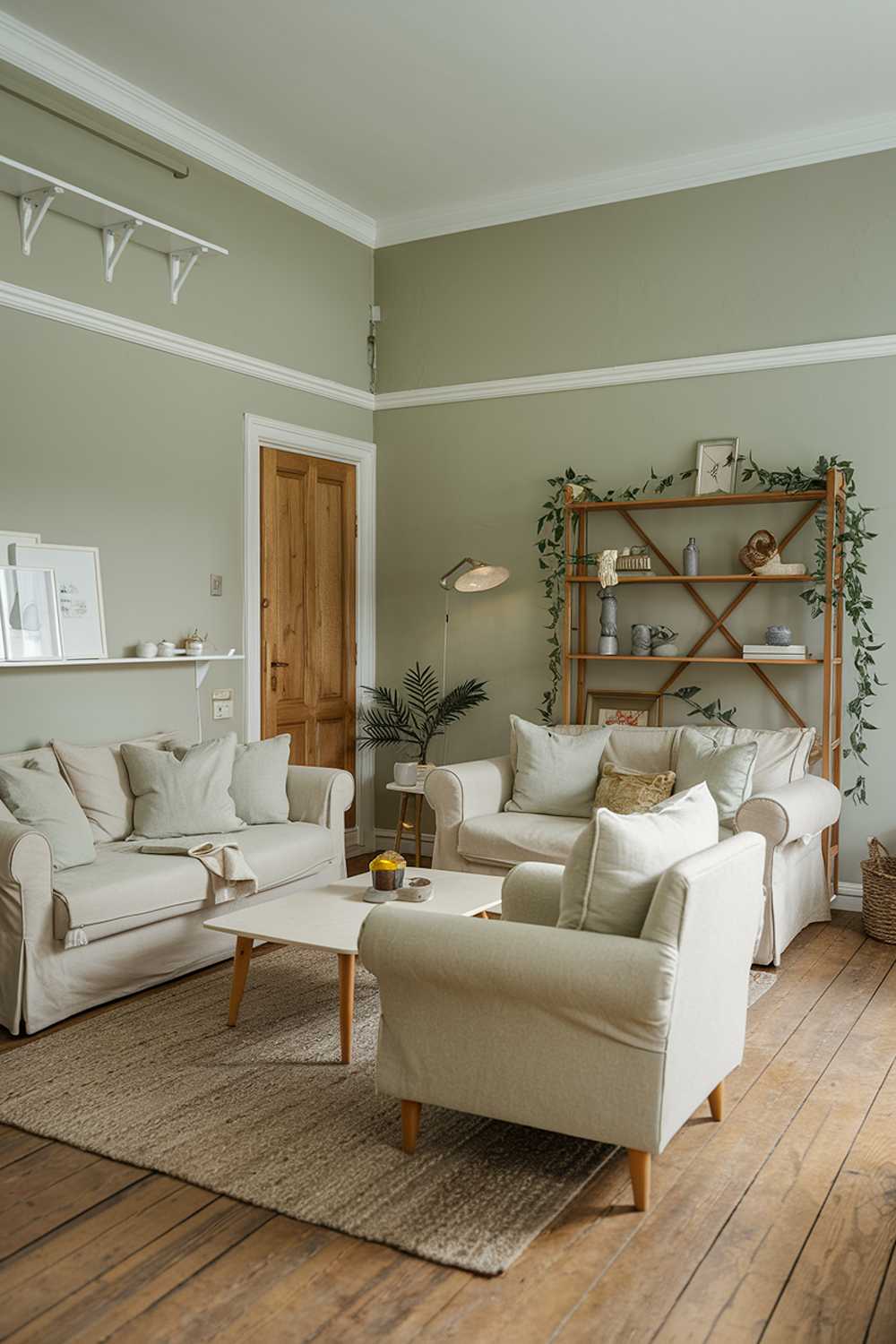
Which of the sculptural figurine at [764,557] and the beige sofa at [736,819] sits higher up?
the sculptural figurine at [764,557]

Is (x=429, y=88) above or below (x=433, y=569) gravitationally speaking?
above

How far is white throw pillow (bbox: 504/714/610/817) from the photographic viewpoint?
5.25 m

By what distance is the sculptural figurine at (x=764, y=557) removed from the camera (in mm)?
5336

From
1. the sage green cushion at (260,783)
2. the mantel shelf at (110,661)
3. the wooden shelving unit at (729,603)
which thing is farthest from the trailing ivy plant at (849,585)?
the sage green cushion at (260,783)

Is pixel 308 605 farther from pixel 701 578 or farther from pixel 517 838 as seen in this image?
pixel 701 578

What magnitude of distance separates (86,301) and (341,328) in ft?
6.42

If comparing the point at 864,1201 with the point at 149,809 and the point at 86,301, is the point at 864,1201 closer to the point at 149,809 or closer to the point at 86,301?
the point at 149,809

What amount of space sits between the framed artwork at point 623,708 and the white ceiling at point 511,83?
103 inches

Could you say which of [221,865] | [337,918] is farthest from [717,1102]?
[221,865]

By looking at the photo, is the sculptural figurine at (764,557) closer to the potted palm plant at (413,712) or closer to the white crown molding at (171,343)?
the potted palm plant at (413,712)

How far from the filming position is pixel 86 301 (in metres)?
4.81

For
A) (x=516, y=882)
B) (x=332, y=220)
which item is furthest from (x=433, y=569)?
(x=516, y=882)

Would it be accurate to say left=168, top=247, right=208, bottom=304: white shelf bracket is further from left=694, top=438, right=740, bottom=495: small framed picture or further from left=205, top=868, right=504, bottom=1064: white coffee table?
left=205, top=868, right=504, bottom=1064: white coffee table

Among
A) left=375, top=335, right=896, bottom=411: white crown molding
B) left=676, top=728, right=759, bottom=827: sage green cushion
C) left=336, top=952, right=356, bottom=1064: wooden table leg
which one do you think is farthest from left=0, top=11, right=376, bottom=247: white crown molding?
left=336, top=952, right=356, bottom=1064: wooden table leg
